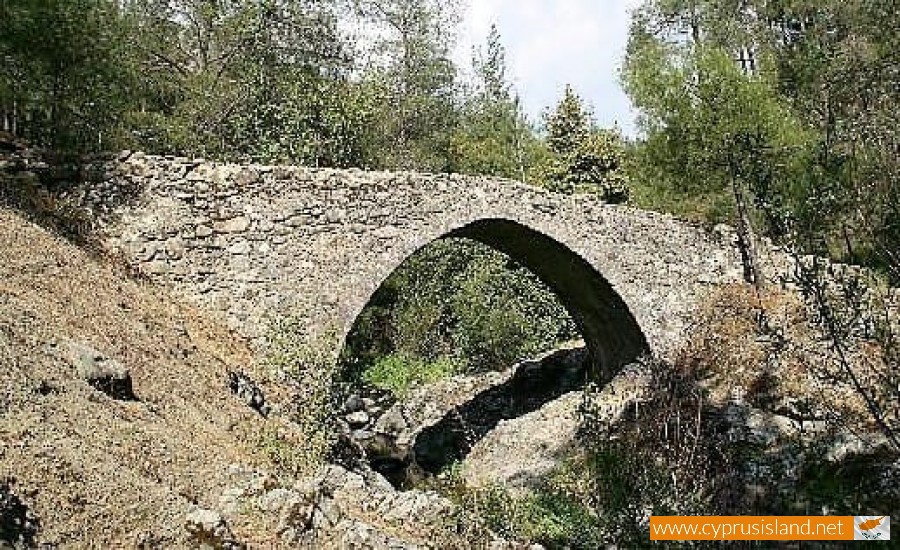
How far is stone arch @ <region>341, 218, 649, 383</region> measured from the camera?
49.9 feet

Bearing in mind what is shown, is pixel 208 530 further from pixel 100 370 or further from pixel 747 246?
pixel 747 246

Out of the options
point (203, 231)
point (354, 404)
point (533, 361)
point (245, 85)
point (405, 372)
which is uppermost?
point (245, 85)

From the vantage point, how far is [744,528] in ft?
16.6

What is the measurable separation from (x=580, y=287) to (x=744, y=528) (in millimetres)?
12282

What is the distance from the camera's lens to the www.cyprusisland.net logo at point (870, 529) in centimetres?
510

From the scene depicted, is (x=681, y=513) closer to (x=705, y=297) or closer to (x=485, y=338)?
(x=705, y=297)

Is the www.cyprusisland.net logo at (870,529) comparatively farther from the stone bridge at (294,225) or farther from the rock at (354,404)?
the rock at (354,404)

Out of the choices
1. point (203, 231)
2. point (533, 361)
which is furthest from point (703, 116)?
point (203, 231)

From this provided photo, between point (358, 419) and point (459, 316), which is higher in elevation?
point (459, 316)

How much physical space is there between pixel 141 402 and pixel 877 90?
11192mm

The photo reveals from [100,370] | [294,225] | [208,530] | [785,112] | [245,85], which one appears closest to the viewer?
[208,530]

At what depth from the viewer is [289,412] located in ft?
31.9

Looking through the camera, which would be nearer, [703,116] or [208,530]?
[208,530]

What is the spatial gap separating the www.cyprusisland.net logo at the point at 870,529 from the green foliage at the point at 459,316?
652 inches
